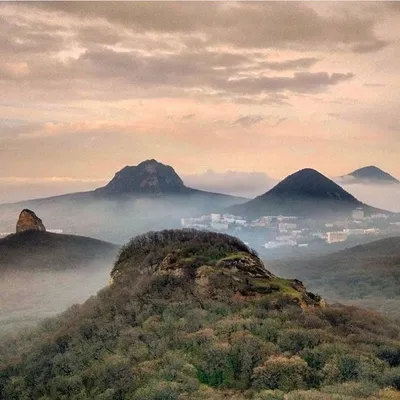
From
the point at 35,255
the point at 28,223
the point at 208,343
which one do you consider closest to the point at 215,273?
the point at 208,343

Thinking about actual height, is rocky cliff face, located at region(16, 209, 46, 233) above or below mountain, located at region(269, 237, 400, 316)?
above

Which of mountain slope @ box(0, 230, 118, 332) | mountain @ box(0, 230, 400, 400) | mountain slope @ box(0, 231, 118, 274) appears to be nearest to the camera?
mountain @ box(0, 230, 400, 400)

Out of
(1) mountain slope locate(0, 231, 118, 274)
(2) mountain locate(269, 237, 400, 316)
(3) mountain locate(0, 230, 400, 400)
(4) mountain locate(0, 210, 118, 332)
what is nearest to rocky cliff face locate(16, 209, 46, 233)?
(4) mountain locate(0, 210, 118, 332)

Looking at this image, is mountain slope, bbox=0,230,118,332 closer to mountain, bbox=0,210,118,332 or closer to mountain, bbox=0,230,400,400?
mountain, bbox=0,210,118,332

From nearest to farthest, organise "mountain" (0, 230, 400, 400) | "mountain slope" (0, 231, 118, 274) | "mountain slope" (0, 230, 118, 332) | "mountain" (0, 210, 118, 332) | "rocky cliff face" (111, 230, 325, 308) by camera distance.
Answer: "mountain" (0, 230, 400, 400) → "rocky cliff face" (111, 230, 325, 308) → "mountain slope" (0, 230, 118, 332) → "mountain" (0, 210, 118, 332) → "mountain slope" (0, 231, 118, 274)

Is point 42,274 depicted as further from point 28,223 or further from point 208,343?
point 208,343

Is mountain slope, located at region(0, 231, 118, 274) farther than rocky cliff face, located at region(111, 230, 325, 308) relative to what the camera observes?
Yes
